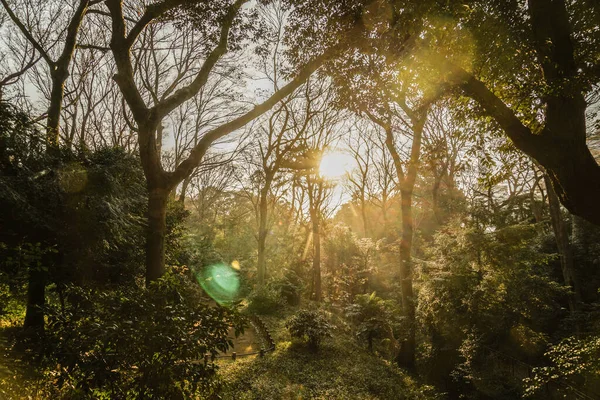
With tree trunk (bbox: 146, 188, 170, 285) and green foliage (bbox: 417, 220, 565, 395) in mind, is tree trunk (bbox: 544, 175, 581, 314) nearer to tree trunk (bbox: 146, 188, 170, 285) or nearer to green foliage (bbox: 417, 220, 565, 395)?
green foliage (bbox: 417, 220, 565, 395)

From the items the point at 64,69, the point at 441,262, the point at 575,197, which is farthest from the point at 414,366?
the point at 64,69

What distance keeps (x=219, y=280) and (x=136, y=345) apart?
24.7 m

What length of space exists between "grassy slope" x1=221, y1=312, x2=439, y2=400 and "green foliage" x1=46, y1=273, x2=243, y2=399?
4.38 metres

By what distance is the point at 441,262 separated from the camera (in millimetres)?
13320

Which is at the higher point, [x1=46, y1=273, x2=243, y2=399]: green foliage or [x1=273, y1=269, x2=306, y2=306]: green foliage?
[x1=46, y1=273, x2=243, y2=399]: green foliage

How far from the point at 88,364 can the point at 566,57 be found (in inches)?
312

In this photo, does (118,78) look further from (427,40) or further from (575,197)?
(575,197)

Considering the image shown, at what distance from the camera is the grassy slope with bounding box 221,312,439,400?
8.34m

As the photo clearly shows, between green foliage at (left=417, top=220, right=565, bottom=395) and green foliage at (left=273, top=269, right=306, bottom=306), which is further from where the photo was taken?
green foliage at (left=273, top=269, right=306, bottom=306)

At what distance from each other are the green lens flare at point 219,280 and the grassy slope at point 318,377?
44.9 feet

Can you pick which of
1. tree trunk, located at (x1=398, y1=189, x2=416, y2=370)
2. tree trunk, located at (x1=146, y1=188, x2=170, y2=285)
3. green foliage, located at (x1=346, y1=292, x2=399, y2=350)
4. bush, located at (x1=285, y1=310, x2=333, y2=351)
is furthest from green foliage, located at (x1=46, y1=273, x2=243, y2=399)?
green foliage, located at (x1=346, y1=292, x2=399, y2=350)

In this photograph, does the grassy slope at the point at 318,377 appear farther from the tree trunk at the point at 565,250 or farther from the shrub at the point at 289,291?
the tree trunk at the point at 565,250

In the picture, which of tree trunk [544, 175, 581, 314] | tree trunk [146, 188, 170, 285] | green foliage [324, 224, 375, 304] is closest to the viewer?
tree trunk [146, 188, 170, 285]

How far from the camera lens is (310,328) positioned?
483 inches
